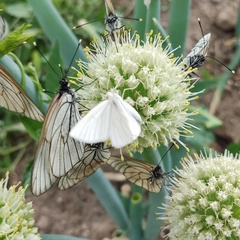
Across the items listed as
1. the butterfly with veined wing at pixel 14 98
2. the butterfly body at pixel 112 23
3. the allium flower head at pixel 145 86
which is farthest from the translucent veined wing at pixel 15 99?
the butterfly body at pixel 112 23

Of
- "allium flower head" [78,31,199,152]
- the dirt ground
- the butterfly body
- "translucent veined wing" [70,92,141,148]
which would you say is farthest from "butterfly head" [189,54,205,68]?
the dirt ground

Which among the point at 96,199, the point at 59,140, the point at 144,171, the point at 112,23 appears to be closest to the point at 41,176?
the point at 59,140

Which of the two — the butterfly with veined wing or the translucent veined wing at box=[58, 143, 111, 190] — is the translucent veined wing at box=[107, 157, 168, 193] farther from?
the butterfly with veined wing

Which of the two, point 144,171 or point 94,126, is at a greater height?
point 94,126

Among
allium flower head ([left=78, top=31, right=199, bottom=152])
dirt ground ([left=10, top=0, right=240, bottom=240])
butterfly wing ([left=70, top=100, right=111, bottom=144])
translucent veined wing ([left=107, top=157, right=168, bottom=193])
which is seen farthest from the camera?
dirt ground ([left=10, top=0, right=240, bottom=240])

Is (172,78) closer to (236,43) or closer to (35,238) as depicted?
(35,238)

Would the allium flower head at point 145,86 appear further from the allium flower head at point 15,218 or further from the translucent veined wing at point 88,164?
the allium flower head at point 15,218

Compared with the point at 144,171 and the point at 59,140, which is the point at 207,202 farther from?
the point at 59,140
